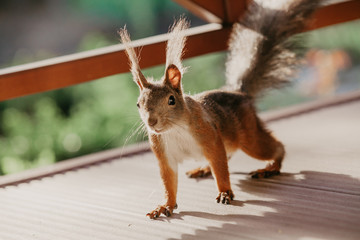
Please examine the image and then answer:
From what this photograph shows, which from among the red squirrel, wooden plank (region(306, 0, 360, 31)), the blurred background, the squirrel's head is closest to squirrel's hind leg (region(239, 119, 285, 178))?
the red squirrel

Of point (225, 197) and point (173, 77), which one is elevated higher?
point (173, 77)

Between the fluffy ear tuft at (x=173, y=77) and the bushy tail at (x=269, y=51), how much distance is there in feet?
1.96

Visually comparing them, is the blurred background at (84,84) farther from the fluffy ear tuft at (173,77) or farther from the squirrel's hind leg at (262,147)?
the fluffy ear tuft at (173,77)

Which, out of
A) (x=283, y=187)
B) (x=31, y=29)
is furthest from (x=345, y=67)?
(x=283, y=187)

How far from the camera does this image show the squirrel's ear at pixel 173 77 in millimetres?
1627

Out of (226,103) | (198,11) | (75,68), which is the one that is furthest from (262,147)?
(75,68)

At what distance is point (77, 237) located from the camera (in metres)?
1.60

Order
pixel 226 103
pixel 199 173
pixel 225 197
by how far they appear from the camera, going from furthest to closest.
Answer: pixel 199 173
pixel 226 103
pixel 225 197

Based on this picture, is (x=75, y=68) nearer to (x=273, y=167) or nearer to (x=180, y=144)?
(x=180, y=144)

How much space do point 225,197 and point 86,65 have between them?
115cm

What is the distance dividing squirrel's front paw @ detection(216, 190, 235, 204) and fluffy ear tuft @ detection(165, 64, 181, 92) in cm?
48

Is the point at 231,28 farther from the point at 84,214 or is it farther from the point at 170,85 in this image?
the point at 84,214

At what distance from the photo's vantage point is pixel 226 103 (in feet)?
6.59

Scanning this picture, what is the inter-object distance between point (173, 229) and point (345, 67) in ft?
18.7
